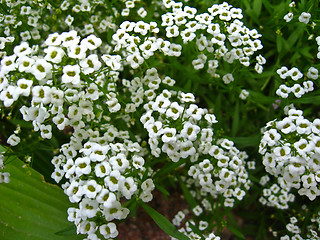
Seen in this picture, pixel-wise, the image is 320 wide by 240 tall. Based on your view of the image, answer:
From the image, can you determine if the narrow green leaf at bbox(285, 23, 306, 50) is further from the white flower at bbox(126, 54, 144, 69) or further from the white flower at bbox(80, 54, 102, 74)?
the white flower at bbox(80, 54, 102, 74)

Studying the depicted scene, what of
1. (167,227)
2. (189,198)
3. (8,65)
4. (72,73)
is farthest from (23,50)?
(189,198)

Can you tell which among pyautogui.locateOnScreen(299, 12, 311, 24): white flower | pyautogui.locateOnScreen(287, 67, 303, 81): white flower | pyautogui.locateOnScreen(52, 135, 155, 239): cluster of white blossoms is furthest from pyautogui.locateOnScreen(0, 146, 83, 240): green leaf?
pyautogui.locateOnScreen(299, 12, 311, 24): white flower

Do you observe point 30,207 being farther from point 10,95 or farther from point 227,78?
point 227,78

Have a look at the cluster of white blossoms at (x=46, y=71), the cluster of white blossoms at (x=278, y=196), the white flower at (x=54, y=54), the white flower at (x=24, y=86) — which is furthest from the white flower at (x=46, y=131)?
the cluster of white blossoms at (x=278, y=196)

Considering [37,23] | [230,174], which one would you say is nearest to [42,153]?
[37,23]

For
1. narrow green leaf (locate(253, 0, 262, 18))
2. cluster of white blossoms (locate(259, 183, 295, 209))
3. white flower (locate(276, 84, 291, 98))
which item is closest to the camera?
white flower (locate(276, 84, 291, 98))

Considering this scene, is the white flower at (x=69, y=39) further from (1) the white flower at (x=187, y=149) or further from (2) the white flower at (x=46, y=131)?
(1) the white flower at (x=187, y=149)
